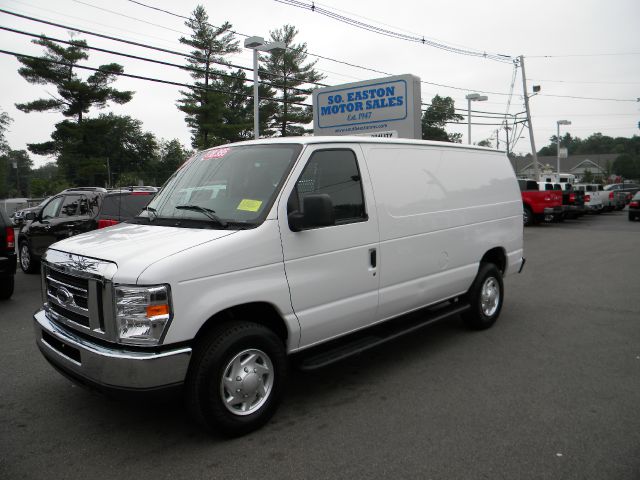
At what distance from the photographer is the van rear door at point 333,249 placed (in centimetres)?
378

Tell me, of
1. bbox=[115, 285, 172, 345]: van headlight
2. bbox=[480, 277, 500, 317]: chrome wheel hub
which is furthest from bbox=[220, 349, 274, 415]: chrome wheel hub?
bbox=[480, 277, 500, 317]: chrome wheel hub

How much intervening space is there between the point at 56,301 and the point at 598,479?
377 centimetres

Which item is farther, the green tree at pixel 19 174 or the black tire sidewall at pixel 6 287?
the green tree at pixel 19 174

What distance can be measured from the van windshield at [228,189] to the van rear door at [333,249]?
0.51 ft

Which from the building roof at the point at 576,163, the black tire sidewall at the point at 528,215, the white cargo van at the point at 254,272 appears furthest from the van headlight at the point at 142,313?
the building roof at the point at 576,163

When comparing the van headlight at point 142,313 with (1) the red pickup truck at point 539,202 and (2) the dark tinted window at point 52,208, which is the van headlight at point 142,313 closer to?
(2) the dark tinted window at point 52,208

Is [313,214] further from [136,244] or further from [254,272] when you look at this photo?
[136,244]

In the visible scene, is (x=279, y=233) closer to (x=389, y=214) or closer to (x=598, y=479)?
(x=389, y=214)

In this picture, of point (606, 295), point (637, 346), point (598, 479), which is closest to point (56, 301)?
point (598, 479)

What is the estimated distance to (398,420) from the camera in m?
3.78

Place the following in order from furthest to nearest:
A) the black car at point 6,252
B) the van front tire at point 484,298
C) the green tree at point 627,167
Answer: the green tree at point 627,167 < the black car at point 6,252 < the van front tire at point 484,298

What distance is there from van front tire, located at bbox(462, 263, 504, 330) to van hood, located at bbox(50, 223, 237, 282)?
3.45 meters

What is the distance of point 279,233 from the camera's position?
365 centimetres

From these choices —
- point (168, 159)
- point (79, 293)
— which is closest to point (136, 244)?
point (79, 293)
